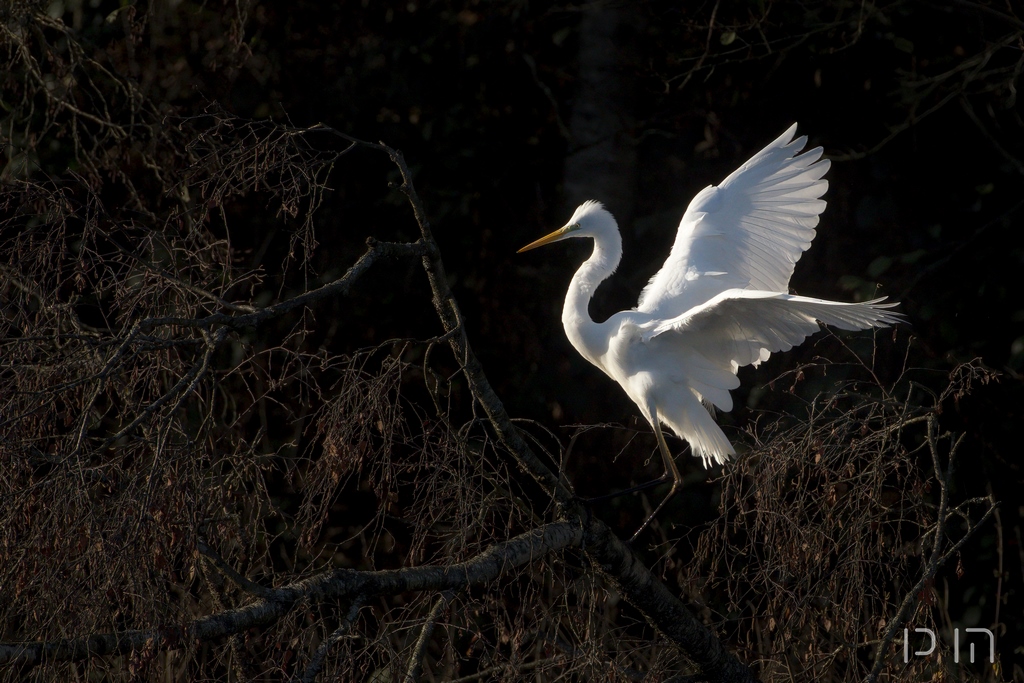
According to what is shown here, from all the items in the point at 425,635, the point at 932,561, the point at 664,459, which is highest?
the point at 932,561

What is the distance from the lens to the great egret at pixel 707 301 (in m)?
2.70

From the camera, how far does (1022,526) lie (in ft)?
13.5

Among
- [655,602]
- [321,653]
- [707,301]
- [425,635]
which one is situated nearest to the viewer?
[321,653]

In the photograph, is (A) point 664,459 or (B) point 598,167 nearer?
(A) point 664,459

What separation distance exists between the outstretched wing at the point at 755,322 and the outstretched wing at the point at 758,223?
423 millimetres

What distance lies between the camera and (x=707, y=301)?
2.77m

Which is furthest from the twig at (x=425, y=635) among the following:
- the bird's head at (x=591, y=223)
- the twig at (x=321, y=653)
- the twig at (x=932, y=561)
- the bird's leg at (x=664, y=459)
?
the bird's head at (x=591, y=223)

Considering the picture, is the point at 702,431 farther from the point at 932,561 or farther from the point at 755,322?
the point at 932,561

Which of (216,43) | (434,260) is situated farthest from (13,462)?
(216,43)

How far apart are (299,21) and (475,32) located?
0.84 meters

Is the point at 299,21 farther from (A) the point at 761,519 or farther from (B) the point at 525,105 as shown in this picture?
(A) the point at 761,519

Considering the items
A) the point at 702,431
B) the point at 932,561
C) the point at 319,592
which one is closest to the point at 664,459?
the point at 702,431

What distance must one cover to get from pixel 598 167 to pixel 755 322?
7.03 ft

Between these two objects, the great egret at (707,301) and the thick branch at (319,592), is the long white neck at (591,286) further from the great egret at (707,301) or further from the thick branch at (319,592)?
the thick branch at (319,592)
